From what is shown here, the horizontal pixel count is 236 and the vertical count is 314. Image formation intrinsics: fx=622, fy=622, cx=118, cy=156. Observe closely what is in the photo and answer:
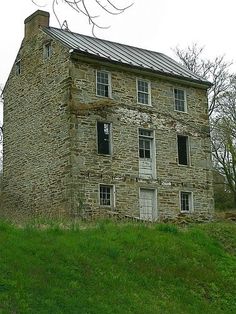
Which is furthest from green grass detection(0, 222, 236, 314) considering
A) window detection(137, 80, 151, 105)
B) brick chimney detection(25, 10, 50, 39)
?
brick chimney detection(25, 10, 50, 39)

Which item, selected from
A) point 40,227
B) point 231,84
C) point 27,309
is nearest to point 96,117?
point 40,227

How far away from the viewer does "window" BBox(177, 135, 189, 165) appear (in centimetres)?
3184

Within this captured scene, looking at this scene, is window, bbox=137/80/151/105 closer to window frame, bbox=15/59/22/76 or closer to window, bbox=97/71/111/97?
window, bbox=97/71/111/97

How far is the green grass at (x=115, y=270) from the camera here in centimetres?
1347

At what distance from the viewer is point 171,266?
17.4m

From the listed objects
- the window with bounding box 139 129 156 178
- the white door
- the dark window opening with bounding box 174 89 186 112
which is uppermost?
the dark window opening with bounding box 174 89 186 112

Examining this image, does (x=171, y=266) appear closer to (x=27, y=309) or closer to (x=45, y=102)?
(x=27, y=309)

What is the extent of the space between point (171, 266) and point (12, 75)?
2010cm

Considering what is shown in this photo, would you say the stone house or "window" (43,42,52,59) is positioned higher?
"window" (43,42,52,59)

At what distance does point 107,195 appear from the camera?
2861 cm

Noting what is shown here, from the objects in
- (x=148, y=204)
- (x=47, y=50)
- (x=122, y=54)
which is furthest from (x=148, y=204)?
(x=47, y=50)

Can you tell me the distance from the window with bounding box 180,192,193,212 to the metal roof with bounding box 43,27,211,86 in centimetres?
613

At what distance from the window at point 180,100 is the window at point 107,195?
656 cm

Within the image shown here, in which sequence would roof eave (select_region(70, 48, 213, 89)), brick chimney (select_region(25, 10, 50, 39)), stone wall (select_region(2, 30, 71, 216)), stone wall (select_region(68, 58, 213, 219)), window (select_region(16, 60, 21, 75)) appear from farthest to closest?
window (select_region(16, 60, 21, 75)) → brick chimney (select_region(25, 10, 50, 39)) → roof eave (select_region(70, 48, 213, 89)) → stone wall (select_region(2, 30, 71, 216)) → stone wall (select_region(68, 58, 213, 219))
